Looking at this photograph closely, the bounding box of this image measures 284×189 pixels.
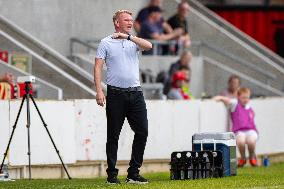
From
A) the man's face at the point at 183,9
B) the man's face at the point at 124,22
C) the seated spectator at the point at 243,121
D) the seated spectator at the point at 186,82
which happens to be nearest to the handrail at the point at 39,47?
the seated spectator at the point at 186,82

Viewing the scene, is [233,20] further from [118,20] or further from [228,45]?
[118,20]

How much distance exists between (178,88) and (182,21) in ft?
12.4

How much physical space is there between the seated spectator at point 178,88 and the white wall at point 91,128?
83 cm

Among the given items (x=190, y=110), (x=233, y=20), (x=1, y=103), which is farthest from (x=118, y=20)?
(x=233, y=20)

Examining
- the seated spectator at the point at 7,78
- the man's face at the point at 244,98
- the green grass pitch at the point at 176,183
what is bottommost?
the green grass pitch at the point at 176,183

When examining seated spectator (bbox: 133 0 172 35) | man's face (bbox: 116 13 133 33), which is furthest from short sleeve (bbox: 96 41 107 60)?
seated spectator (bbox: 133 0 172 35)

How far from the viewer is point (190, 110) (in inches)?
960

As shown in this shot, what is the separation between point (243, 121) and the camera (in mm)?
25422

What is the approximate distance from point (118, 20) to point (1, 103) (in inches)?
156

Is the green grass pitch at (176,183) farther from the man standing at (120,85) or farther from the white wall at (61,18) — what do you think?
the white wall at (61,18)

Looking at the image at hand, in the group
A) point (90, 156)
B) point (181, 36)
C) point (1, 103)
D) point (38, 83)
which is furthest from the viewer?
point (181, 36)

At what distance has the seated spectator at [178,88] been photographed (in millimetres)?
25703

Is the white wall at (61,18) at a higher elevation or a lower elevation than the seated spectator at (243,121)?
higher

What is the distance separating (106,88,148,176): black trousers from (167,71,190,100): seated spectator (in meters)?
7.96
